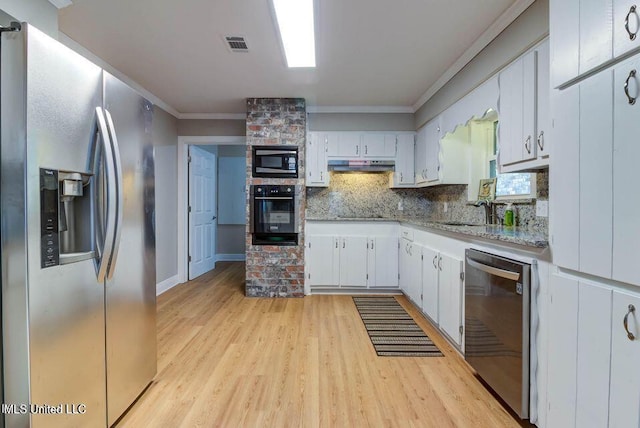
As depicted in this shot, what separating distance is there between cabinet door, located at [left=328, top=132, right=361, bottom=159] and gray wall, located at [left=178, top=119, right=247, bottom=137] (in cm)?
139

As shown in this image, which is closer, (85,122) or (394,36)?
(85,122)

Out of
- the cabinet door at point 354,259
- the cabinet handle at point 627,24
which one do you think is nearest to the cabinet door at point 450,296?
the cabinet door at point 354,259

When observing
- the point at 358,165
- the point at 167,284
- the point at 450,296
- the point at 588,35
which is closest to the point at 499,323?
the point at 450,296

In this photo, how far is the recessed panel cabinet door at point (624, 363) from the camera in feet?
3.39

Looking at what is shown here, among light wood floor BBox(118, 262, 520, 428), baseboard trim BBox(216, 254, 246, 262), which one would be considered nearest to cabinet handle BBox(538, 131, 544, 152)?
light wood floor BBox(118, 262, 520, 428)

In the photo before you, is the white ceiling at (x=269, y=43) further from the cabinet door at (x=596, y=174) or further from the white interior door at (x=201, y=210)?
the white interior door at (x=201, y=210)

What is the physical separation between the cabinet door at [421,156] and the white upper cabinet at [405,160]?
0.08 m

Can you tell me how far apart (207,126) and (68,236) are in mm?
3610

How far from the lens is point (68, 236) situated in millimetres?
1335

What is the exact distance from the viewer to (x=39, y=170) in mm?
1154

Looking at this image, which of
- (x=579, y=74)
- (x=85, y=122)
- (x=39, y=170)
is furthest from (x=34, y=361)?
(x=579, y=74)

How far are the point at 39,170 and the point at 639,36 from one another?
2.16 metres

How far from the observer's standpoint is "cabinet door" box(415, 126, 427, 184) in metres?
3.88

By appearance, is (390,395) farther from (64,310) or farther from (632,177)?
(64,310)
